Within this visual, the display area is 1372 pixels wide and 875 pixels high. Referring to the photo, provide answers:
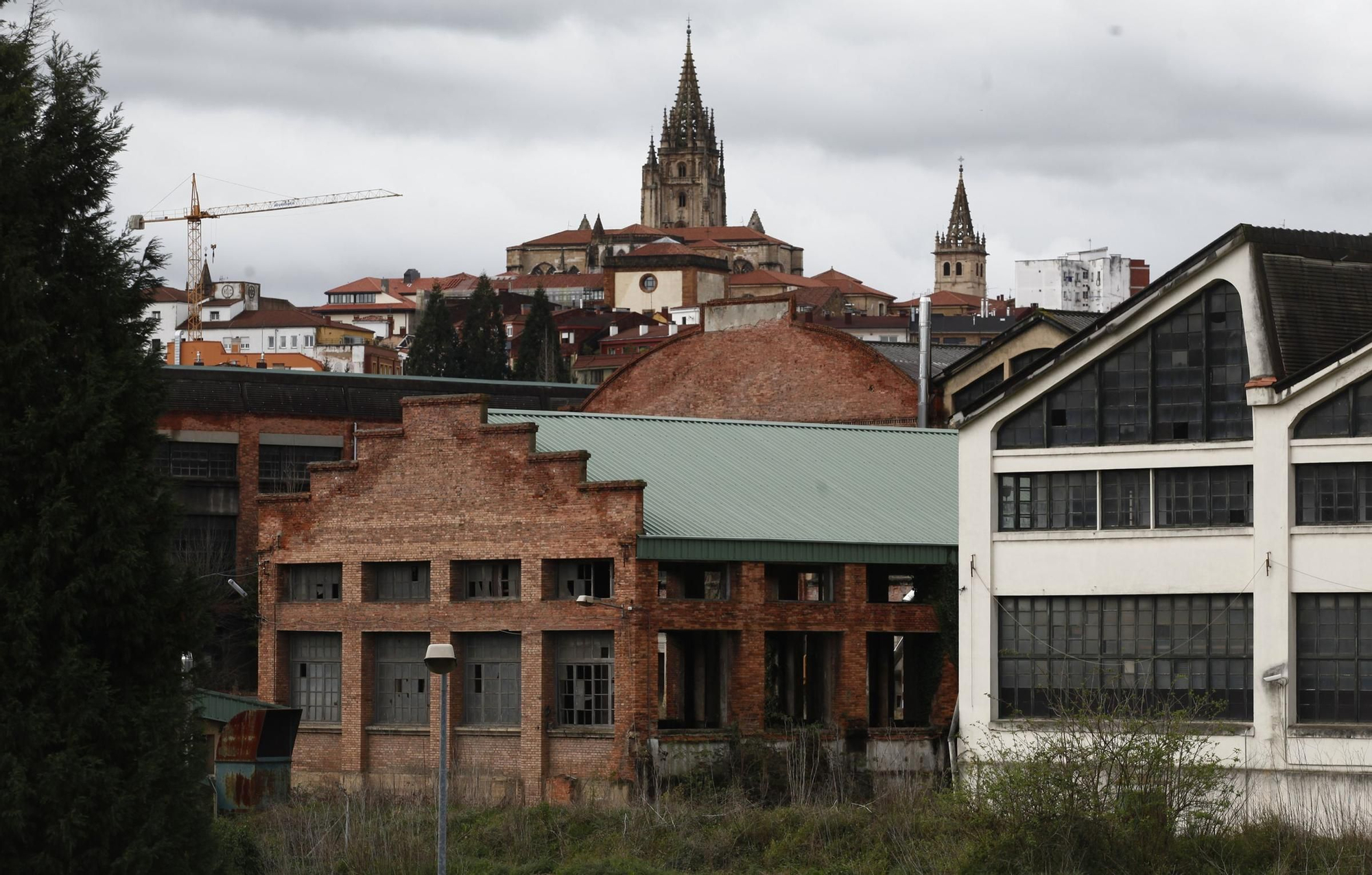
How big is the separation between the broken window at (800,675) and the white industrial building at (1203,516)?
187 inches

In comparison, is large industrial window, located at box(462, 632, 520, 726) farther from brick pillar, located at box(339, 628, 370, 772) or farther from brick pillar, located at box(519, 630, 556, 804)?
brick pillar, located at box(339, 628, 370, 772)

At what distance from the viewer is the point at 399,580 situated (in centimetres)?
4534

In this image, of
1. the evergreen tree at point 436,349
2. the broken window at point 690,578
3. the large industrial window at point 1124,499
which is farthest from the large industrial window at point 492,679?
the evergreen tree at point 436,349

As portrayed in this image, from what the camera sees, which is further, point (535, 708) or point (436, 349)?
point (436, 349)

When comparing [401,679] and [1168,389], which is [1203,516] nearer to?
[1168,389]

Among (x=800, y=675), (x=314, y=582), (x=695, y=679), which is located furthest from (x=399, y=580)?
(x=800, y=675)

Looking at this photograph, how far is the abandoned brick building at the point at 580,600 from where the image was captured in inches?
1667

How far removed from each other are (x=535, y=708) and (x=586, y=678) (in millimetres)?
1132

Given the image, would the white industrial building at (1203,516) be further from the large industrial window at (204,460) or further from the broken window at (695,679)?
the large industrial window at (204,460)

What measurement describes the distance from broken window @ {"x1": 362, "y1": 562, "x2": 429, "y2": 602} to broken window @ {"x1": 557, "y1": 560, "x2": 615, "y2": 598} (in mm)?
3432

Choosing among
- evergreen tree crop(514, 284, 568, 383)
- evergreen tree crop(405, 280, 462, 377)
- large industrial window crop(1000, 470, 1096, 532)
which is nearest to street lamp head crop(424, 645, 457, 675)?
large industrial window crop(1000, 470, 1096, 532)

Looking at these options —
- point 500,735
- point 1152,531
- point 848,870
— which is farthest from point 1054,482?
point 500,735

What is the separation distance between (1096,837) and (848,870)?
418 centimetres

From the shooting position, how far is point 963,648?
39312 millimetres
